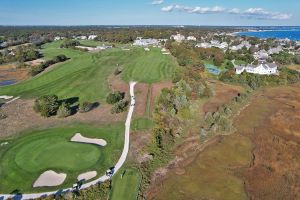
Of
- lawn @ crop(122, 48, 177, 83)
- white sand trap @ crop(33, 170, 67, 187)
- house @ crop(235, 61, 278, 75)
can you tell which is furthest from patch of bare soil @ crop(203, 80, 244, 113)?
white sand trap @ crop(33, 170, 67, 187)

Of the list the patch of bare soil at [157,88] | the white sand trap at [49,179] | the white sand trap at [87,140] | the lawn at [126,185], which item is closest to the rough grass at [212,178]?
the lawn at [126,185]

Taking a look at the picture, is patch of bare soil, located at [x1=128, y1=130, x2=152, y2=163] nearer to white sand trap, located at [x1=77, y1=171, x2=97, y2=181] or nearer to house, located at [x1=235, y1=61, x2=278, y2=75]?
white sand trap, located at [x1=77, y1=171, x2=97, y2=181]

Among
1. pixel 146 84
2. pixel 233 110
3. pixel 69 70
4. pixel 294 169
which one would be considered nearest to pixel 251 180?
pixel 294 169

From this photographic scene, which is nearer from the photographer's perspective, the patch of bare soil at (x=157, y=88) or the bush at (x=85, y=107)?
the bush at (x=85, y=107)

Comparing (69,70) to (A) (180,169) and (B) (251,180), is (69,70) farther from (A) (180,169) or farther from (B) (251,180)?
(B) (251,180)

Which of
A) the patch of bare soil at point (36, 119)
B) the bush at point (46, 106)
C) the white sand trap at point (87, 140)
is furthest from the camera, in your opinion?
the bush at point (46, 106)

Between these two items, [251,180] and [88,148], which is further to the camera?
[88,148]

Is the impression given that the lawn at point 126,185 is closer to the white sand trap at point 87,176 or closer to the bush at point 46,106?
the white sand trap at point 87,176

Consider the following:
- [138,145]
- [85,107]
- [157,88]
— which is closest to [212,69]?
[157,88]
